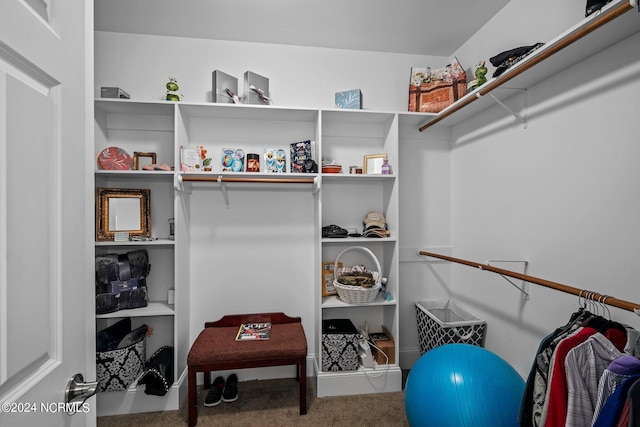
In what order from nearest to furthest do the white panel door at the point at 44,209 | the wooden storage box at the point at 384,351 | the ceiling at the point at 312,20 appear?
the white panel door at the point at 44,209, the ceiling at the point at 312,20, the wooden storage box at the point at 384,351

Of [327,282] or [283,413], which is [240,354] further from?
[327,282]

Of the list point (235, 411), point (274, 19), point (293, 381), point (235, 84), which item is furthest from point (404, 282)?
point (274, 19)

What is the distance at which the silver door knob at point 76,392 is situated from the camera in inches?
25.6

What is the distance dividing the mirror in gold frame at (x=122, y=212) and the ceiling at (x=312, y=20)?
1.19 meters

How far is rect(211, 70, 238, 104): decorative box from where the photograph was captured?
206 cm

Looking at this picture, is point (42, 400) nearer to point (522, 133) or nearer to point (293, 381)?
point (293, 381)

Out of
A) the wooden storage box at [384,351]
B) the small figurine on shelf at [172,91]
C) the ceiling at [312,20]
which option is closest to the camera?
the ceiling at [312,20]

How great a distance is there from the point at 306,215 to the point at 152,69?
1.62 metres

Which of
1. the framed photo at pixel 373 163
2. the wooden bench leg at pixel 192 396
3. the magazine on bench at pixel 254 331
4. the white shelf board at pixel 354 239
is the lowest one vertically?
the wooden bench leg at pixel 192 396

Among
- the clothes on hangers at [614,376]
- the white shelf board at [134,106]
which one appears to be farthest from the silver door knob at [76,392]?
the white shelf board at [134,106]

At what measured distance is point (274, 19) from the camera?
2.04 m

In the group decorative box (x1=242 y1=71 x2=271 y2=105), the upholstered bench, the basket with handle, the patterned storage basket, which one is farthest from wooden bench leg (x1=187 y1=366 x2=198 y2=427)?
decorative box (x1=242 y1=71 x2=271 y2=105)

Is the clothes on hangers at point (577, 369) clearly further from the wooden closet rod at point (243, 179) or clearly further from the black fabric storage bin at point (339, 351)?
the wooden closet rod at point (243, 179)

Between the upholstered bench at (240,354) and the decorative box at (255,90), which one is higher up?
the decorative box at (255,90)
